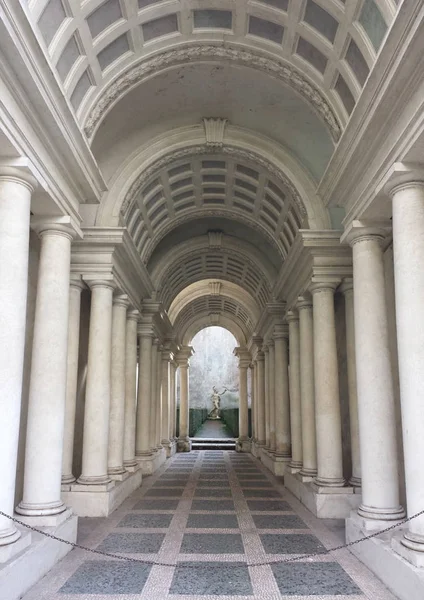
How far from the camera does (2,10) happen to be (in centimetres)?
605

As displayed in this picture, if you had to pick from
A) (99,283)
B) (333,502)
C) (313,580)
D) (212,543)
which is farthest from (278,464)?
(313,580)

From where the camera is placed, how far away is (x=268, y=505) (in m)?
13.7

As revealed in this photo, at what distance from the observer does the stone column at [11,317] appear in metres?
7.02

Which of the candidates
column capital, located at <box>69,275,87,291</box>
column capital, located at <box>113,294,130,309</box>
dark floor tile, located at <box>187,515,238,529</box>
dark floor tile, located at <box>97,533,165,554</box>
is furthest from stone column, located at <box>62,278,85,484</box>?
dark floor tile, located at <box>187,515,238,529</box>

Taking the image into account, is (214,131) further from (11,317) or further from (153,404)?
(153,404)

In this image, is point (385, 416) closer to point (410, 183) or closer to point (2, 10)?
point (410, 183)

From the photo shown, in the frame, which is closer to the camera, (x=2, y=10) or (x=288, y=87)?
(x=2, y=10)

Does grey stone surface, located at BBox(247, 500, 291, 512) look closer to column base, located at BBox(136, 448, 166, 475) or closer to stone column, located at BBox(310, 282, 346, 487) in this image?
stone column, located at BBox(310, 282, 346, 487)

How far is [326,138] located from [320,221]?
2179 millimetres

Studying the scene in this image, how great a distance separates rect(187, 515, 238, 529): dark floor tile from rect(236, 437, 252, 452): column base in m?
21.2

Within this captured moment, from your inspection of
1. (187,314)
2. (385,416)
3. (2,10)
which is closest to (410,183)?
(385,416)

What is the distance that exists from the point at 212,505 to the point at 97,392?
4.37 metres

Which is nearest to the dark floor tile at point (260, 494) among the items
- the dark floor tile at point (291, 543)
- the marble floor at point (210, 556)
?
the marble floor at point (210, 556)

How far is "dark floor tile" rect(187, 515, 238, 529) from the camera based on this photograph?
1107 centimetres
